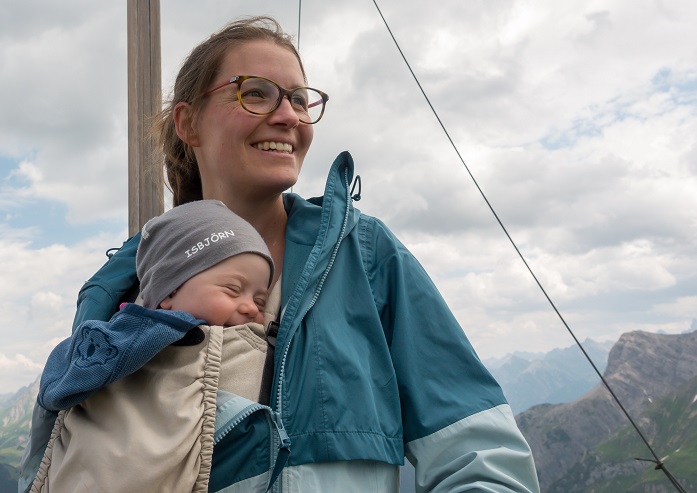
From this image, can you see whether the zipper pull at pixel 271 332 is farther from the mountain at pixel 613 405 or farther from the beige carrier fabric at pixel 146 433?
the mountain at pixel 613 405

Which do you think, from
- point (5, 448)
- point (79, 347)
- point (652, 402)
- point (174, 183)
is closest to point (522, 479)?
point (79, 347)

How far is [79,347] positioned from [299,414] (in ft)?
1.65

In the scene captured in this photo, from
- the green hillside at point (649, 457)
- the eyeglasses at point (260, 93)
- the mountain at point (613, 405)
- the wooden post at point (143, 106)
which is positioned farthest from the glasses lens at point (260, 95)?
the mountain at point (613, 405)

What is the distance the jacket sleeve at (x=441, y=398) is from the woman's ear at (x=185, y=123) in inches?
31.8

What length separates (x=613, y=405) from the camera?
149125mm

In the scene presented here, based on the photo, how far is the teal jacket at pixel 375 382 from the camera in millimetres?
1592

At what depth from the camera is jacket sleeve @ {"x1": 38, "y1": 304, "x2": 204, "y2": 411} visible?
1.49 metres

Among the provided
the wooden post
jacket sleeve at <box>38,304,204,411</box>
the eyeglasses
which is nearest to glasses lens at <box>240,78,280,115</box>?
the eyeglasses

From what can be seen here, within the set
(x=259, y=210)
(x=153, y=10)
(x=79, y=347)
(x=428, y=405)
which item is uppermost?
(x=153, y=10)

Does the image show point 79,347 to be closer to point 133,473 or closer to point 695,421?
point 133,473

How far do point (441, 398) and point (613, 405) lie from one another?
161 meters

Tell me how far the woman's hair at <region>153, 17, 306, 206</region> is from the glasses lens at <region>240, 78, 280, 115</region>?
0.17m

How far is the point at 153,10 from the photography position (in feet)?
12.7

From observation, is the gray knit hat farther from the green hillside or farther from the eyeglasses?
the green hillside
